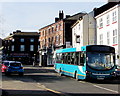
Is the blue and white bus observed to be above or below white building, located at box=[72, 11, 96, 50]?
below

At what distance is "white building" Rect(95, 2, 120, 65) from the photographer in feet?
115

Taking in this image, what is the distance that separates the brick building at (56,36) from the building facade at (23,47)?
21760 mm

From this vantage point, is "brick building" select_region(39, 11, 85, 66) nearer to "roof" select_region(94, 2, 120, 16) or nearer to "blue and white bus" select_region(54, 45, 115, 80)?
"roof" select_region(94, 2, 120, 16)

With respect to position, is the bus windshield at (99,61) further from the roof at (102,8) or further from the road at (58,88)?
the roof at (102,8)

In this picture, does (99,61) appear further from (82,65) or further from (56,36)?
(56,36)

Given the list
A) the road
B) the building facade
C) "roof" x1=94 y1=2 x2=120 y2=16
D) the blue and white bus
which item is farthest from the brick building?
the road

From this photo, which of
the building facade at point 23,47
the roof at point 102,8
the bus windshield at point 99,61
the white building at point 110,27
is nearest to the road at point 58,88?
the bus windshield at point 99,61

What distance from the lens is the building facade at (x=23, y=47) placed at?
98.4m

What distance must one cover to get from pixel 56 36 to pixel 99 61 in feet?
153

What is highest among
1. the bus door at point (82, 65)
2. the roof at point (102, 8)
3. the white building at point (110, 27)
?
the roof at point (102, 8)

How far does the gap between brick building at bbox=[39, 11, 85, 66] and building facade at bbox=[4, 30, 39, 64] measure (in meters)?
21.8

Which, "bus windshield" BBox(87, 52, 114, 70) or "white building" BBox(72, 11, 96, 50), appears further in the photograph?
"white building" BBox(72, 11, 96, 50)

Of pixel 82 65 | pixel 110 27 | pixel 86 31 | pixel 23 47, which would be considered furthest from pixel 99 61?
pixel 23 47

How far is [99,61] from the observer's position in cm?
2078
